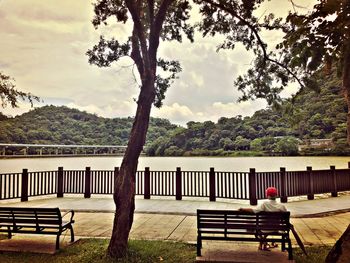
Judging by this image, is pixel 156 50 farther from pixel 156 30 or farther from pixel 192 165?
pixel 192 165

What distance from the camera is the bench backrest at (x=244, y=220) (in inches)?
164

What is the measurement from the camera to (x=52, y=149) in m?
30.5

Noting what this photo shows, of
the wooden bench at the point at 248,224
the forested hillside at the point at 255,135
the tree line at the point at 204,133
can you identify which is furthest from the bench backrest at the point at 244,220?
the forested hillside at the point at 255,135

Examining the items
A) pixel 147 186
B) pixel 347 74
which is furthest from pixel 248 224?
pixel 147 186

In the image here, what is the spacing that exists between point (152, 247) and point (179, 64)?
5.12 m

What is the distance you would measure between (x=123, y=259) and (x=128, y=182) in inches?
49.9

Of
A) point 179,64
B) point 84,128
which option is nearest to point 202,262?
point 179,64

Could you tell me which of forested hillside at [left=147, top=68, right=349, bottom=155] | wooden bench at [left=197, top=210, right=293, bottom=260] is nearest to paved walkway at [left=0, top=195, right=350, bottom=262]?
wooden bench at [left=197, top=210, right=293, bottom=260]

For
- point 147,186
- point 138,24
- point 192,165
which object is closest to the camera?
point 138,24

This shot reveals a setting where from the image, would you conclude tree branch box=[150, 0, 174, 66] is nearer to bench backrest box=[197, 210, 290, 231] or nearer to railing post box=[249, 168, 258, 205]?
bench backrest box=[197, 210, 290, 231]

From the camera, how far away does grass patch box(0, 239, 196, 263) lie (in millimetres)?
4543

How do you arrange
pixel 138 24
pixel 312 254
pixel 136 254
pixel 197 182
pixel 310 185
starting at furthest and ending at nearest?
pixel 197 182, pixel 310 185, pixel 138 24, pixel 136 254, pixel 312 254

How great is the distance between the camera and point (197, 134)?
1362 inches

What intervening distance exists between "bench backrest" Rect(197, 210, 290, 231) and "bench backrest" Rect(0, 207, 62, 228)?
2650mm
